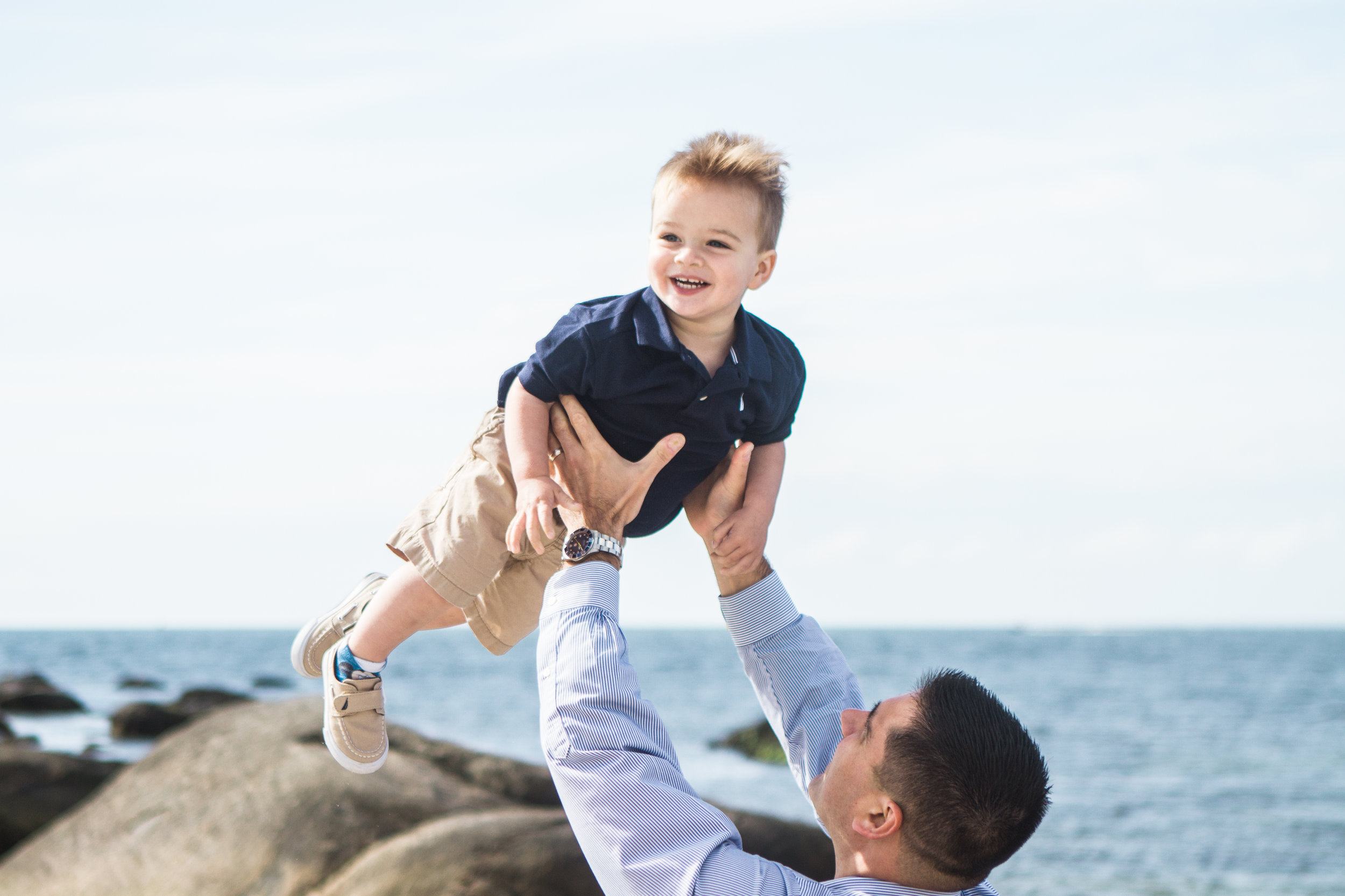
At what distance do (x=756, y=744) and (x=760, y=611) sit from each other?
19.5 m

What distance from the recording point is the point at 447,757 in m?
6.99

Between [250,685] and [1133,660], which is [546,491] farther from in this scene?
[1133,660]

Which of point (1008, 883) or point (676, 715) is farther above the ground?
point (1008, 883)

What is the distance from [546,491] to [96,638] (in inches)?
4417

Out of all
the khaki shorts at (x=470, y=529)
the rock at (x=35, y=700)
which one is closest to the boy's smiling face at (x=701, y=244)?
the khaki shorts at (x=470, y=529)

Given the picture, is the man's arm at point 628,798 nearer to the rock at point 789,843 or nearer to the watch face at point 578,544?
the watch face at point 578,544

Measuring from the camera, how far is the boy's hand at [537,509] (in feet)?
9.59

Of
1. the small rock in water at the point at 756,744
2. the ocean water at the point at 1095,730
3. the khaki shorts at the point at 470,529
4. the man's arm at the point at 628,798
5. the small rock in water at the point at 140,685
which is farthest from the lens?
the small rock in water at the point at 140,685

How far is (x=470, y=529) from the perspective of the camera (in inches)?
127

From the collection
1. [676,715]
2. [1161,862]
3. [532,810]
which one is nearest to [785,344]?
[532,810]

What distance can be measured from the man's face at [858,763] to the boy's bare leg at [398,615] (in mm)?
1202

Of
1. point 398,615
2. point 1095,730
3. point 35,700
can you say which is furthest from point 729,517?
point 1095,730

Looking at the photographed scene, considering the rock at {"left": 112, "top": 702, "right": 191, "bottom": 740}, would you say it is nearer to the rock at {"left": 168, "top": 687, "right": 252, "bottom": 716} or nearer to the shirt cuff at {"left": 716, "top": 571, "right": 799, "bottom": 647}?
the rock at {"left": 168, "top": 687, "right": 252, "bottom": 716}

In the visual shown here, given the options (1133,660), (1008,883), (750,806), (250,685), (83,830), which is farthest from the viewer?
(1133,660)
